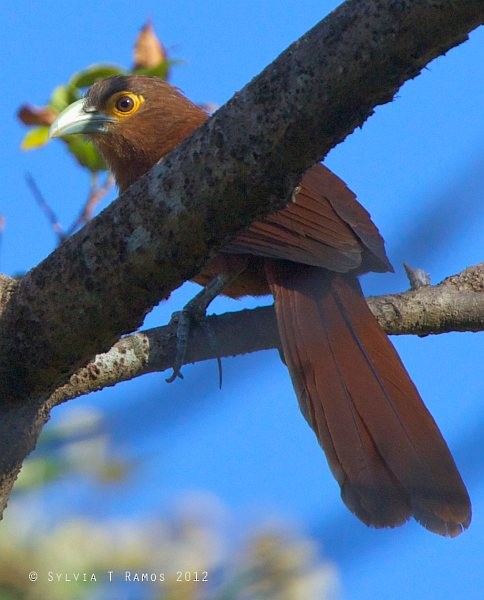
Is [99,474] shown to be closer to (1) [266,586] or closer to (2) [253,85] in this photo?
(1) [266,586]

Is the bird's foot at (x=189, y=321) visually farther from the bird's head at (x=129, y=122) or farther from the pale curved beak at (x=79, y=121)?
the pale curved beak at (x=79, y=121)

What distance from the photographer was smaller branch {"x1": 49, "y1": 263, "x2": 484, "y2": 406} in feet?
11.8

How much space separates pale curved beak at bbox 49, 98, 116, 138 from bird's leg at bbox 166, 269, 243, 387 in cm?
135

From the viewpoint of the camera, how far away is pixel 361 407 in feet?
12.2

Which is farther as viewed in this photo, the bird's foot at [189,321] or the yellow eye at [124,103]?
the yellow eye at [124,103]

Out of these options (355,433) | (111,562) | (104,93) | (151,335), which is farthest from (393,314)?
(104,93)

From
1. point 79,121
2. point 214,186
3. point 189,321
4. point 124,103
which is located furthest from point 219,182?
point 124,103

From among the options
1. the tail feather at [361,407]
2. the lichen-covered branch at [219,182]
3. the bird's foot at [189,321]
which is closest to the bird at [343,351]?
the tail feather at [361,407]

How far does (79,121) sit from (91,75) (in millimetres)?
278

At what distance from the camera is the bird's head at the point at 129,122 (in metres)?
5.10

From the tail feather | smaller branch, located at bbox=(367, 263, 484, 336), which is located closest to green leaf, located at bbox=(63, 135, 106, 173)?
the tail feather

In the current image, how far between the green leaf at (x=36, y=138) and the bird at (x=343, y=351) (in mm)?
359

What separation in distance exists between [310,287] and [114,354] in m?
1.02

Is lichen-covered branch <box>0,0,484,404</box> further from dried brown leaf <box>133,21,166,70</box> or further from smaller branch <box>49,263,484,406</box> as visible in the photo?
dried brown leaf <box>133,21,166,70</box>
